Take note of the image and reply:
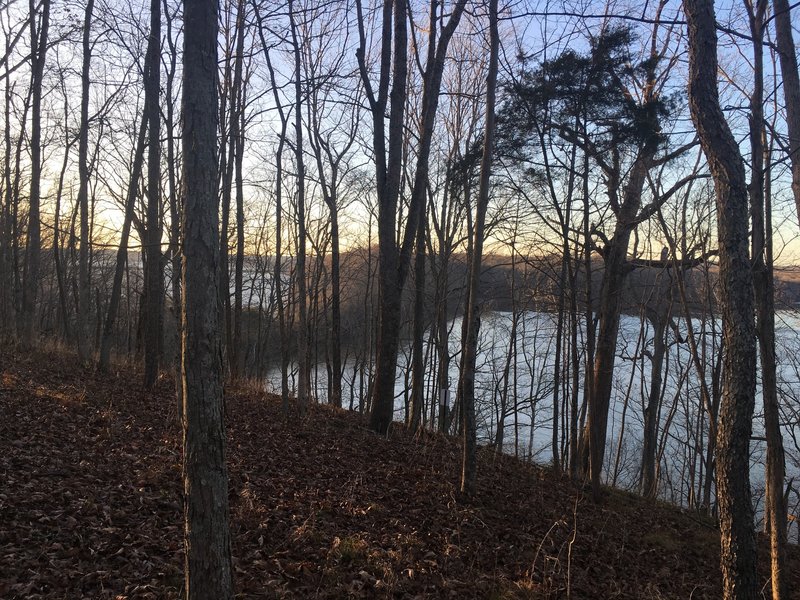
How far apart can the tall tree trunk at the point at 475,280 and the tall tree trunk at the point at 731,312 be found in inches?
102

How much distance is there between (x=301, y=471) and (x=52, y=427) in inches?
117

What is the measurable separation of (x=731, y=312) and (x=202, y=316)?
→ 352 centimetres

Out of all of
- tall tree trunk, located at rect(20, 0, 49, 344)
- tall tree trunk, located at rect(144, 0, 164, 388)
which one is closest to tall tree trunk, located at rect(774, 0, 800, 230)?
tall tree trunk, located at rect(144, 0, 164, 388)

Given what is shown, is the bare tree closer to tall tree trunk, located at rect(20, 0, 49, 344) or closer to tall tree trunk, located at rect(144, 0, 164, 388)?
tall tree trunk, located at rect(144, 0, 164, 388)

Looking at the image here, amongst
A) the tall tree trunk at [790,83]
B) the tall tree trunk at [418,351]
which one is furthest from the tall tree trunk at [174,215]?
the tall tree trunk at [790,83]

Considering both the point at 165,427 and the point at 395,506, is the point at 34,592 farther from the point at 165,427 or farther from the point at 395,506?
the point at 165,427

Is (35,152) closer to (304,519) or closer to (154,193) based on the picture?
(154,193)

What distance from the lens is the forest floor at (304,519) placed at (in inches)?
151

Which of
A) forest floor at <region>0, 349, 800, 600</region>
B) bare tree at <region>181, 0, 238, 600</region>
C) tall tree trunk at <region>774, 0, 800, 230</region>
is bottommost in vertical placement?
forest floor at <region>0, 349, 800, 600</region>

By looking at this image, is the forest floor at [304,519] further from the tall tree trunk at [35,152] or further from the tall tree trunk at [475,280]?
the tall tree trunk at [35,152]

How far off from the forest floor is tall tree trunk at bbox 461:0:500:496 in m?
0.45

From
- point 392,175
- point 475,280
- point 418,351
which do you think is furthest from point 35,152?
point 475,280

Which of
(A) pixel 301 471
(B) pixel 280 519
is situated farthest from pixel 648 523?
(B) pixel 280 519

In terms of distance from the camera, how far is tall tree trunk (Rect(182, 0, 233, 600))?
8.12 feet
